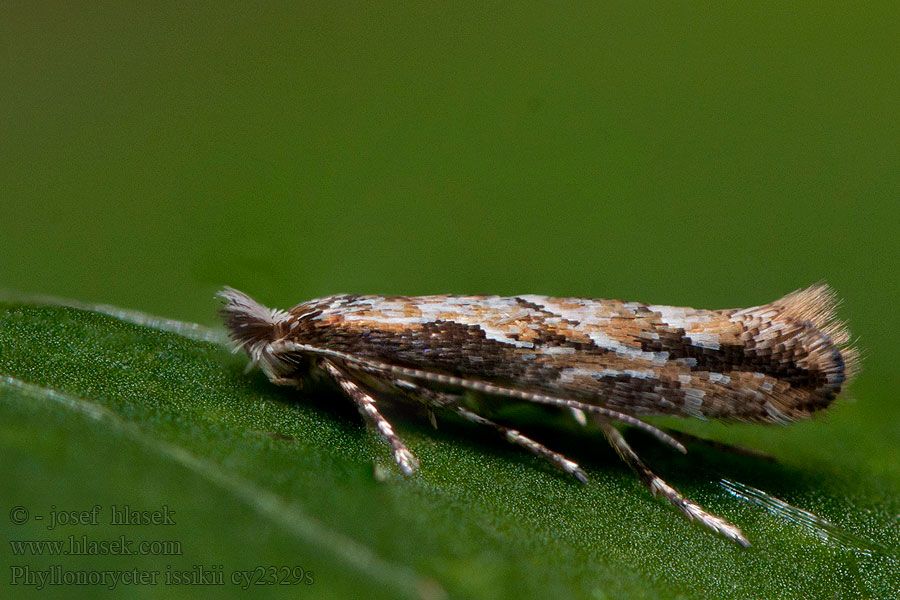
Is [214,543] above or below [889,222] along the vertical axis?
below

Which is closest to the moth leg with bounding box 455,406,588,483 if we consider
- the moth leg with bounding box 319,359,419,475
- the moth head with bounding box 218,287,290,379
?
the moth leg with bounding box 319,359,419,475

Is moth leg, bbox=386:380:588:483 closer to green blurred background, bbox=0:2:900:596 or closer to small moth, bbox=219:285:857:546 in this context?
small moth, bbox=219:285:857:546

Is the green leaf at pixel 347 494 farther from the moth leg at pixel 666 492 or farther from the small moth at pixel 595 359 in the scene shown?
the small moth at pixel 595 359

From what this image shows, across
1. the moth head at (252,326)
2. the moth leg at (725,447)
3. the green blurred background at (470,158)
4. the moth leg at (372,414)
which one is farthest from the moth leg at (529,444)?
the green blurred background at (470,158)

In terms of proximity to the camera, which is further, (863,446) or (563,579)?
(863,446)

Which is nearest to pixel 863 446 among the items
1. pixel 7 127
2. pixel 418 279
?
pixel 418 279

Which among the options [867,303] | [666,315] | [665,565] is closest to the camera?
[665,565]

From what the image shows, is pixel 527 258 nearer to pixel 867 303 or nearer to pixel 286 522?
pixel 867 303
